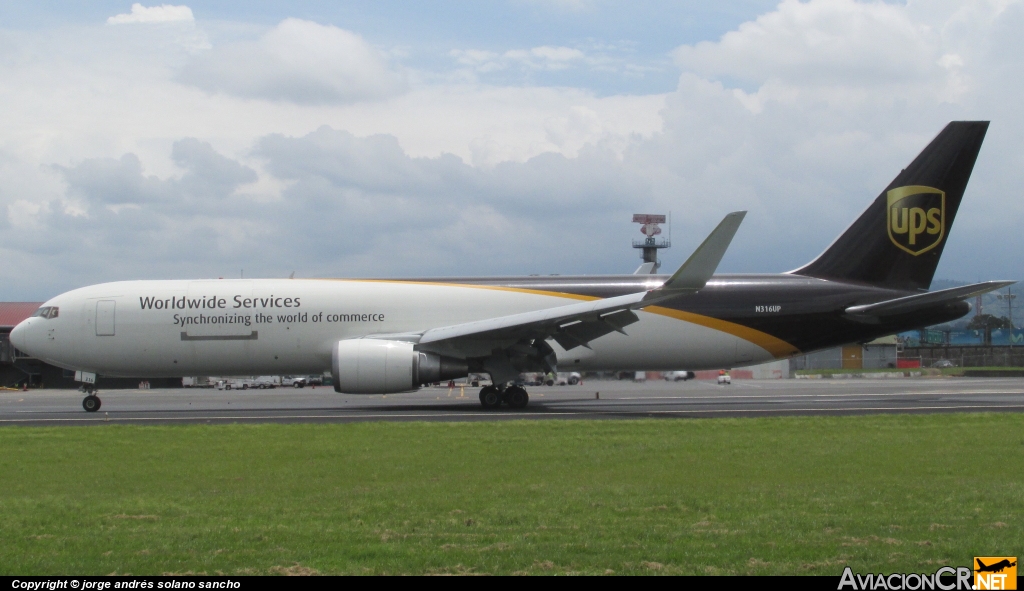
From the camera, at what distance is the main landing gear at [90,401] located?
75.9 feet

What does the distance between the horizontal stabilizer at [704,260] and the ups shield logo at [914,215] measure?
721 centimetres

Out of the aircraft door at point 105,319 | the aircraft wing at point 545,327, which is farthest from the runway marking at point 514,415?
the aircraft door at point 105,319

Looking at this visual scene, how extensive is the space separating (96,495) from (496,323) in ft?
40.5

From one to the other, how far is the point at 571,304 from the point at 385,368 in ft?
16.5

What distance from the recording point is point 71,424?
18.7 metres

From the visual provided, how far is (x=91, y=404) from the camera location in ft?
76.3

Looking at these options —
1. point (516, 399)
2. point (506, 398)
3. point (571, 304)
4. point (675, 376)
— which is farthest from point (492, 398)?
point (675, 376)

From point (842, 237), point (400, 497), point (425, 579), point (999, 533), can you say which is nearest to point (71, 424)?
point (400, 497)

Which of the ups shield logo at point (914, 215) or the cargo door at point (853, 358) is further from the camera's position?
the cargo door at point (853, 358)

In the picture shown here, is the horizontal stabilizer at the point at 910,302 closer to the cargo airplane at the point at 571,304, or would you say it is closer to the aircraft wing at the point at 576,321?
the cargo airplane at the point at 571,304

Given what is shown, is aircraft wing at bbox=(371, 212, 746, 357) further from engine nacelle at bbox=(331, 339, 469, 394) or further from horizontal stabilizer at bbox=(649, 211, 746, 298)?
engine nacelle at bbox=(331, 339, 469, 394)

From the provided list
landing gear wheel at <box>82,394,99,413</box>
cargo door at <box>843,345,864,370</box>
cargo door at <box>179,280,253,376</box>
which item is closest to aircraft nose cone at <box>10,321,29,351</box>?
landing gear wheel at <box>82,394,99,413</box>

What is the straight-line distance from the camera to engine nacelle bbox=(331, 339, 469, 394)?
2080 cm

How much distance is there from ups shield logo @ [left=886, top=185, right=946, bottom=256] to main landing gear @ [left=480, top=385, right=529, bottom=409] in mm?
10393
